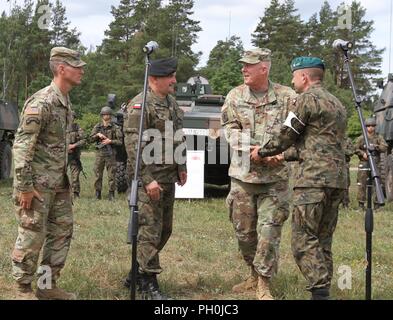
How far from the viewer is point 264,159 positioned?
4.88 meters

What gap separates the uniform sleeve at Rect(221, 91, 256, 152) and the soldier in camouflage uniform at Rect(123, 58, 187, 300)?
1.25ft

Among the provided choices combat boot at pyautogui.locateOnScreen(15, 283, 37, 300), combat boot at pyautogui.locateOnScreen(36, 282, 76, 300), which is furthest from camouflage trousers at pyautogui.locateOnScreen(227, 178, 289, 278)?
combat boot at pyautogui.locateOnScreen(15, 283, 37, 300)

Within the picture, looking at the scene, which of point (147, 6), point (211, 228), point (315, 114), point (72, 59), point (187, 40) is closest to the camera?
point (315, 114)

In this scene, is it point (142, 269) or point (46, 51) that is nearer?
point (142, 269)

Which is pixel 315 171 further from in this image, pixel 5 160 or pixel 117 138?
pixel 5 160

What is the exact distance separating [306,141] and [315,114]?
0.21 metres

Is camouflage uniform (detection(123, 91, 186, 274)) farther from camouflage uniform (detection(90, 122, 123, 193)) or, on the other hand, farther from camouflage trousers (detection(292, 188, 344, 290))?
camouflage uniform (detection(90, 122, 123, 193))

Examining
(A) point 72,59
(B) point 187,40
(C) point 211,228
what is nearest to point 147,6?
(B) point 187,40

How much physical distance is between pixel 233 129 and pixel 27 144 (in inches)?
63.6

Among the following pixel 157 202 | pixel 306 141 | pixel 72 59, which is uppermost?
pixel 72 59

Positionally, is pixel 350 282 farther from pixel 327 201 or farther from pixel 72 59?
pixel 72 59

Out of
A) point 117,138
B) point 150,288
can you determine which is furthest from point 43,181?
point 117,138

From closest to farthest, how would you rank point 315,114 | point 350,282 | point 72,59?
point 315,114 < point 72,59 < point 350,282

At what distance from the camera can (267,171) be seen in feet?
16.3
